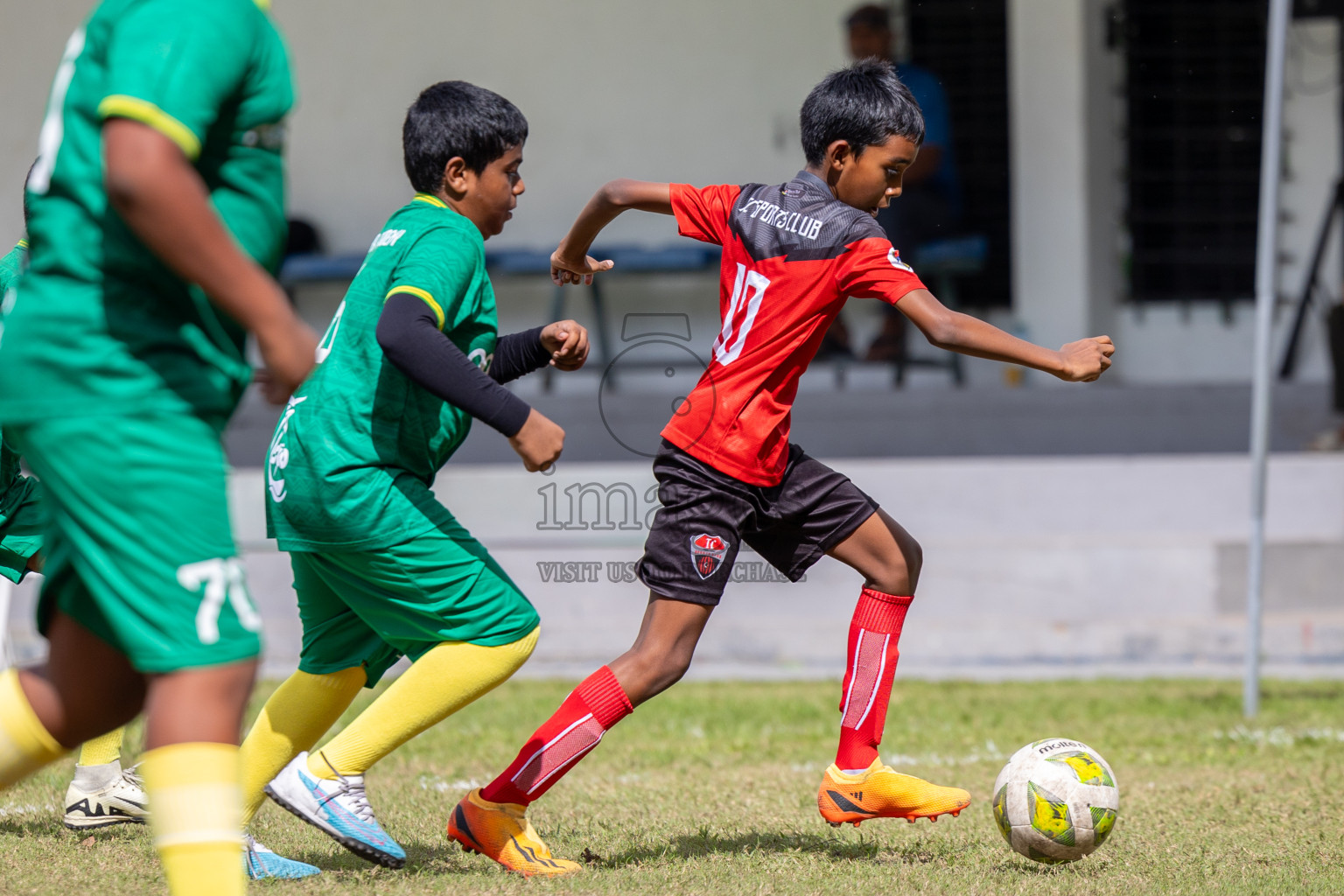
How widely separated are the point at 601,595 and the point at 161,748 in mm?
4843

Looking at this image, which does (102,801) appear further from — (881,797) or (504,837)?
(881,797)

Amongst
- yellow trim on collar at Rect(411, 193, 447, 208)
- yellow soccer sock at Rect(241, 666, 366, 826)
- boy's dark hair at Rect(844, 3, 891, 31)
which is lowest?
yellow soccer sock at Rect(241, 666, 366, 826)

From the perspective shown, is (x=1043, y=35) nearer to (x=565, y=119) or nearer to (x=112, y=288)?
(x=565, y=119)

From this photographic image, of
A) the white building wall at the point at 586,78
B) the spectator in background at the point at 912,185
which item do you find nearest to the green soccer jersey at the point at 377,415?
the spectator in background at the point at 912,185

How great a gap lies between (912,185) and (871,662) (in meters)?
5.66

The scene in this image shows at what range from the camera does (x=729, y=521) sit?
3004mm

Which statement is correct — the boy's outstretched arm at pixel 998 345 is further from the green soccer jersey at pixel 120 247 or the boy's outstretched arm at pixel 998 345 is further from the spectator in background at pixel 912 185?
the spectator in background at pixel 912 185

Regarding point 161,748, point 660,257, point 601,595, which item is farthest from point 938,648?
point 161,748

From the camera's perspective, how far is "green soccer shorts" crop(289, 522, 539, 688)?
266cm

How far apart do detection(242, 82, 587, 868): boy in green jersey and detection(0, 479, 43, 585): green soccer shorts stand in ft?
2.86

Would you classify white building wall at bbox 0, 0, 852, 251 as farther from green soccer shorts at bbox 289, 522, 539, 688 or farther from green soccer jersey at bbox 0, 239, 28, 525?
green soccer shorts at bbox 289, 522, 539, 688

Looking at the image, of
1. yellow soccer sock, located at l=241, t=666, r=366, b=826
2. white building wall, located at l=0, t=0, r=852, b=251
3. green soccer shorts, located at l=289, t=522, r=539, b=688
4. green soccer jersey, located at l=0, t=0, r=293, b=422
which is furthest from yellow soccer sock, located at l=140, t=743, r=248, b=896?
white building wall, located at l=0, t=0, r=852, b=251

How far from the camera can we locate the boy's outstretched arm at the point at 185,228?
1760 mm

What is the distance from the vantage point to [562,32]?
9031mm
